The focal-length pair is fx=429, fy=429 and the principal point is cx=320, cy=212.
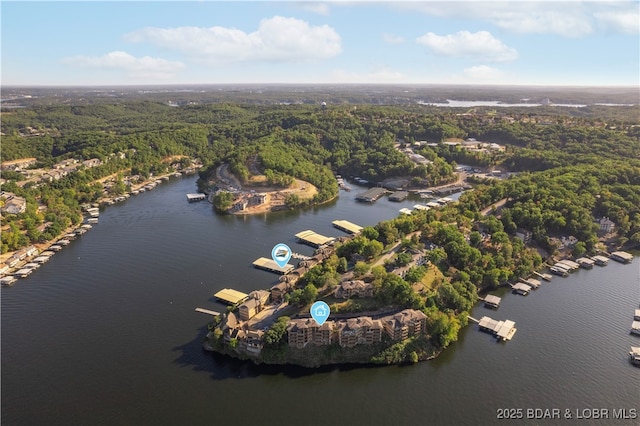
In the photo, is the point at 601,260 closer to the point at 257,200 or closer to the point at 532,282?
the point at 532,282

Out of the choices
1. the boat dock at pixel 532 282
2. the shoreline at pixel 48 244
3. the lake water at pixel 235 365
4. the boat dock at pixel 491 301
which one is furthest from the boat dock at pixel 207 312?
the boat dock at pixel 532 282

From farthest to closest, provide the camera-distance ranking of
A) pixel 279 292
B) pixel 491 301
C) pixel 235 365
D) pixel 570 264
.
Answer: pixel 570 264
pixel 491 301
pixel 279 292
pixel 235 365

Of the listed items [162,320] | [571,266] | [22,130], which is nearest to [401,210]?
[571,266]

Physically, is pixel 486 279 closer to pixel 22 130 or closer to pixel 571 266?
pixel 571 266

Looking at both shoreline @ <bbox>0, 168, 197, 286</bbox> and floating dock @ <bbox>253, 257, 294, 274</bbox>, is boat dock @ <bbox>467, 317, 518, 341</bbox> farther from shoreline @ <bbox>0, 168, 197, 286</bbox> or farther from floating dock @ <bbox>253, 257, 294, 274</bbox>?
shoreline @ <bbox>0, 168, 197, 286</bbox>

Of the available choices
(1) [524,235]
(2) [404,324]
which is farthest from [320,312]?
(1) [524,235]

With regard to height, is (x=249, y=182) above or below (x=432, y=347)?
above
